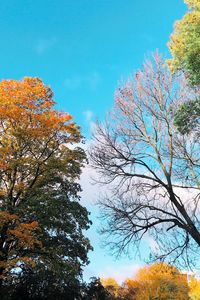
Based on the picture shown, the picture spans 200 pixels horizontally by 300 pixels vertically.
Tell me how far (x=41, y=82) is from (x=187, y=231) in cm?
1516

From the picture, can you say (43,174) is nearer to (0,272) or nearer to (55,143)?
(55,143)

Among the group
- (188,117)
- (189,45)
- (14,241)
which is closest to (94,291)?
(14,241)

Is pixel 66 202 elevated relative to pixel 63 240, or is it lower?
elevated

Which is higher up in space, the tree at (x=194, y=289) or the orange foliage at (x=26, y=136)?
the orange foliage at (x=26, y=136)

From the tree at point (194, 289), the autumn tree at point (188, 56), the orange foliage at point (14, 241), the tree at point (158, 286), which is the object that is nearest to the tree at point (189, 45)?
the autumn tree at point (188, 56)

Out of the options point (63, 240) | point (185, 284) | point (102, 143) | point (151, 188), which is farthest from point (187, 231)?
point (185, 284)

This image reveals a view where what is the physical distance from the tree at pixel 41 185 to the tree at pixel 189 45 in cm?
1049

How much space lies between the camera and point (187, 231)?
10773 millimetres

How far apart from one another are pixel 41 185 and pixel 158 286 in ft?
101

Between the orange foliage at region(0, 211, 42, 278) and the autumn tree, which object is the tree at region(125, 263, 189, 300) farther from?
the autumn tree

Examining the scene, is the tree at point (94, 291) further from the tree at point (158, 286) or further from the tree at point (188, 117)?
the tree at point (158, 286)

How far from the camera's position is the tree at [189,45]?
10.0 metres

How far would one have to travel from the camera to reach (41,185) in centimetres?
2083

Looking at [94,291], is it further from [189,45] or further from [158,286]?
[158,286]
